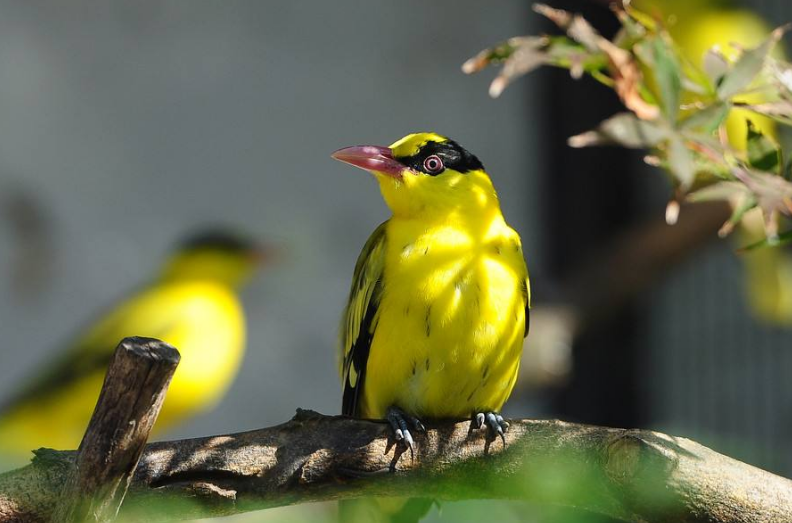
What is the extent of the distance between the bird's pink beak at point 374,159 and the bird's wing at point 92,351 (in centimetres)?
122

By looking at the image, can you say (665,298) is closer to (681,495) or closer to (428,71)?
(428,71)

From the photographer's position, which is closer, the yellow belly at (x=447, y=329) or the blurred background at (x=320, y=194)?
the yellow belly at (x=447, y=329)

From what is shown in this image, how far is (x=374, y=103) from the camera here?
443 cm

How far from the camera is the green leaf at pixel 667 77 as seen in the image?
1.33 meters

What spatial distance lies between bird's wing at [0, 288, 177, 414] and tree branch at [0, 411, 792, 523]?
1.71 metres

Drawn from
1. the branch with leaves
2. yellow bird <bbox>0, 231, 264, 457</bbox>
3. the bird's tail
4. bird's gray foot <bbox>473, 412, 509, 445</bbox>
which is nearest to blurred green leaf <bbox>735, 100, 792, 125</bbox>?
the branch with leaves

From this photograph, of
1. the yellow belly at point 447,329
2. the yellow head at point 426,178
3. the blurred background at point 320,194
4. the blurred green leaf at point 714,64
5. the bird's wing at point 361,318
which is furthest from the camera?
the blurred background at point 320,194

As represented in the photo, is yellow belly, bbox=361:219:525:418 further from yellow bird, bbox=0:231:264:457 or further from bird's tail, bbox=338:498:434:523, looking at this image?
yellow bird, bbox=0:231:264:457

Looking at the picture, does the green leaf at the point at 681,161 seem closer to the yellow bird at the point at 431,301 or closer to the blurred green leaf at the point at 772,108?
the blurred green leaf at the point at 772,108

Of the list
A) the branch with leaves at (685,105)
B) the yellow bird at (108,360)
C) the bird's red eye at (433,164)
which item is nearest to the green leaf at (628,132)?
the branch with leaves at (685,105)

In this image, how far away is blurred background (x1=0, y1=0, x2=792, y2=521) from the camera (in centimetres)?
397

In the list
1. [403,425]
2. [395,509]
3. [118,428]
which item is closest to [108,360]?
[395,509]

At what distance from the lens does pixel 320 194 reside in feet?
14.4

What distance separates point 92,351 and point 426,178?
1468 mm
